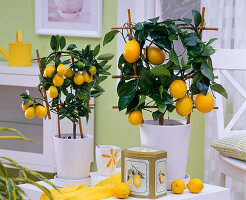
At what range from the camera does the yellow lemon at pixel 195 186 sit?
150cm

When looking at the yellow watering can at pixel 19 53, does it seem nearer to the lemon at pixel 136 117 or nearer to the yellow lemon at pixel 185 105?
the lemon at pixel 136 117

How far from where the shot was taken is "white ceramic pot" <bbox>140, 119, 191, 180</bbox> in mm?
1516

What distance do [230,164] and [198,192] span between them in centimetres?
70

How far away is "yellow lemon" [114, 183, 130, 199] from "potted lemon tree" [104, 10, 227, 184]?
6.5 inches

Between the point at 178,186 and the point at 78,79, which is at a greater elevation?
the point at 78,79

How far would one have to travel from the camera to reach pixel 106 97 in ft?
10.1

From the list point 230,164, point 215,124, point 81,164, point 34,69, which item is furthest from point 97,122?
point 81,164

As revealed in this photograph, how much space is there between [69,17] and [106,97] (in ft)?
1.83

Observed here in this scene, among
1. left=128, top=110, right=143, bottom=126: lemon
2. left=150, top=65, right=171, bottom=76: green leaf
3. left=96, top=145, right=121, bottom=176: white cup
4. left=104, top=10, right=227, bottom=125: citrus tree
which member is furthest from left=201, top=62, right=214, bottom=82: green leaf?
left=96, top=145, right=121, bottom=176: white cup

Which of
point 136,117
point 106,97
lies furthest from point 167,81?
point 106,97

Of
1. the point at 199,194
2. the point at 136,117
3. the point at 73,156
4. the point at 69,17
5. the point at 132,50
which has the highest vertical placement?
the point at 69,17

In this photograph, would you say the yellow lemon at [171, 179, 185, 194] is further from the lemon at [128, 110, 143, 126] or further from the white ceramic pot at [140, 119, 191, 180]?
the lemon at [128, 110, 143, 126]

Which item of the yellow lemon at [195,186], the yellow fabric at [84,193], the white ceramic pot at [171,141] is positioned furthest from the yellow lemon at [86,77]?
the yellow lemon at [195,186]

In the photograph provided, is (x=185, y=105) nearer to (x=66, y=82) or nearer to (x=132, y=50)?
(x=132, y=50)
